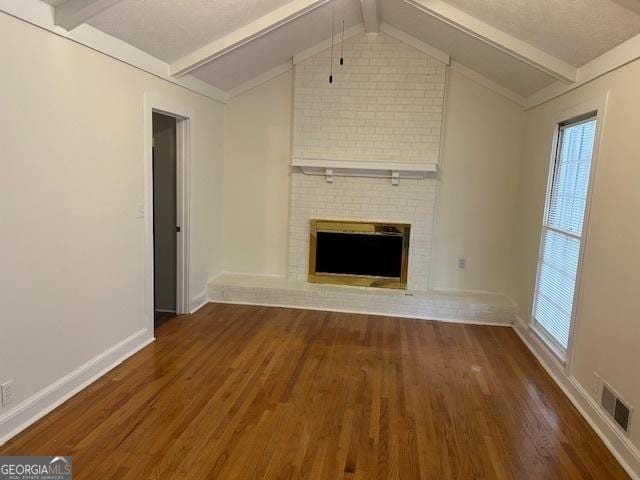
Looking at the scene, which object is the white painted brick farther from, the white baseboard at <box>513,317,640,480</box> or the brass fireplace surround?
the white baseboard at <box>513,317,640,480</box>

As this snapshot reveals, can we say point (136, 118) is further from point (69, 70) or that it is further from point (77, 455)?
point (77, 455)

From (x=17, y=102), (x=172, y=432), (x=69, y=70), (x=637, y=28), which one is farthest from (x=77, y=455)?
(x=637, y=28)

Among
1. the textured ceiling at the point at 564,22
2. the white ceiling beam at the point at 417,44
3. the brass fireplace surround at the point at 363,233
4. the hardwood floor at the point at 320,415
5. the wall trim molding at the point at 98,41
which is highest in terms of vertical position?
the white ceiling beam at the point at 417,44

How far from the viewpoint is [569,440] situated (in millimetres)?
2598

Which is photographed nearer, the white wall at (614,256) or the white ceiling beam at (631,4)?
the white ceiling beam at (631,4)

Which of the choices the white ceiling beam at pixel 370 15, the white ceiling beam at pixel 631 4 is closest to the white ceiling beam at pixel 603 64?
the white ceiling beam at pixel 631 4

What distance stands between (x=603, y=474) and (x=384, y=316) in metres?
2.72

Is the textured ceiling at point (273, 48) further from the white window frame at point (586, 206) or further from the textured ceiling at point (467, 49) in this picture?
the white window frame at point (586, 206)

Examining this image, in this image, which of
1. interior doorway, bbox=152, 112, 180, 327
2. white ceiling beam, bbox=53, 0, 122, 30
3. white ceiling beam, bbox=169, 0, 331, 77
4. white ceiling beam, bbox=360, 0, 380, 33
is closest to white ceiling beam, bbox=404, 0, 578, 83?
white ceiling beam, bbox=360, 0, 380, 33

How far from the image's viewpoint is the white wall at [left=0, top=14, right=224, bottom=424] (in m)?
2.32

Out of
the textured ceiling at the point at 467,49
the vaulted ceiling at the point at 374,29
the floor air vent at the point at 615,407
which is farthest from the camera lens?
the textured ceiling at the point at 467,49

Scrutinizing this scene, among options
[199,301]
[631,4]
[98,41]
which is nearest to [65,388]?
[199,301]

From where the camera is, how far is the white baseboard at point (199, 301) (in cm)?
472

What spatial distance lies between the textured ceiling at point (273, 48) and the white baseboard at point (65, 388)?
2.55 meters
